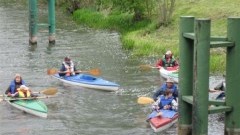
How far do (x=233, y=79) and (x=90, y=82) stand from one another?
984cm

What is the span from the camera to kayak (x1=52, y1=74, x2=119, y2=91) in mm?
21078

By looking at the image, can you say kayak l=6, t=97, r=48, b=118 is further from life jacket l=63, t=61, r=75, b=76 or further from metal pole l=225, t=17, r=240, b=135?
metal pole l=225, t=17, r=240, b=135

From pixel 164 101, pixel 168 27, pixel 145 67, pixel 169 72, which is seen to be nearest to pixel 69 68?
pixel 145 67

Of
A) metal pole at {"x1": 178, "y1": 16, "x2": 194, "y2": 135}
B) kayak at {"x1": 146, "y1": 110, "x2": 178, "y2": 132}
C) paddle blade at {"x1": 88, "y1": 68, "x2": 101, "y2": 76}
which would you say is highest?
metal pole at {"x1": 178, "y1": 16, "x2": 194, "y2": 135}

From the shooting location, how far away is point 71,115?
59.1ft

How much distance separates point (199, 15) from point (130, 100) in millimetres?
12594

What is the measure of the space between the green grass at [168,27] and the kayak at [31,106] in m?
8.48

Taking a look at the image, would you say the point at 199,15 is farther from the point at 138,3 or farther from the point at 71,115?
the point at 71,115

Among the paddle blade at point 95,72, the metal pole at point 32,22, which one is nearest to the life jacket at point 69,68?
the paddle blade at point 95,72

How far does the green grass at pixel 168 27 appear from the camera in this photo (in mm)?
Result: 27062

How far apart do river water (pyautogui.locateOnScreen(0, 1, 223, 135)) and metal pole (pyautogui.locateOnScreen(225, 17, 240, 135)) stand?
3.03m

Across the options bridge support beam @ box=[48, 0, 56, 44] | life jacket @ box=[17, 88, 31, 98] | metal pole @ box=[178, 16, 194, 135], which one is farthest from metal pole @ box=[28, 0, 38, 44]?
metal pole @ box=[178, 16, 194, 135]

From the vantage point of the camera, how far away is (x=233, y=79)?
12367 millimetres

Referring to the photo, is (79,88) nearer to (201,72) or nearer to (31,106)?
(31,106)
